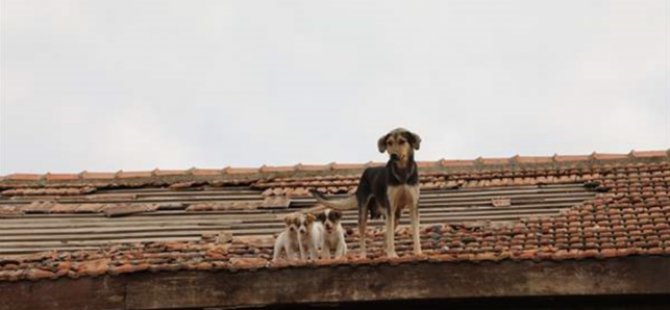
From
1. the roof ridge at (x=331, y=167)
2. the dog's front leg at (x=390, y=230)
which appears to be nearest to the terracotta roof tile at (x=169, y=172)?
the roof ridge at (x=331, y=167)

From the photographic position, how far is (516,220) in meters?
12.0

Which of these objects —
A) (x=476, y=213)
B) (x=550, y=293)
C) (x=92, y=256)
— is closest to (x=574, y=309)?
(x=550, y=293)

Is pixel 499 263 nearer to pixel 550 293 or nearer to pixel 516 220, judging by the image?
pixel 550 293

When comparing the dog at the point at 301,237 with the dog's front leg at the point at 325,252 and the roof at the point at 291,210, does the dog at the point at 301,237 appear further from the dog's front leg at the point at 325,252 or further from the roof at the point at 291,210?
the roof at the point at 291,210

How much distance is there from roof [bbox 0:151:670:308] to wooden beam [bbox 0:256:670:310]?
0.22ft

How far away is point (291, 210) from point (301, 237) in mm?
2860

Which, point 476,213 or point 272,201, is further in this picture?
point 272,201

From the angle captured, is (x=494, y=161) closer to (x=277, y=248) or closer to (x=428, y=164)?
(x=428, y=164)

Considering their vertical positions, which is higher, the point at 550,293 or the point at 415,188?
the point at 415,188

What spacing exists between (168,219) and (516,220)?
3.86m

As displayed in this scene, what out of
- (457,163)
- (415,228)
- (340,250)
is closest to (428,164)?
(457,163)

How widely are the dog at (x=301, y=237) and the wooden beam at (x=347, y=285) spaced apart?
125 centimetres

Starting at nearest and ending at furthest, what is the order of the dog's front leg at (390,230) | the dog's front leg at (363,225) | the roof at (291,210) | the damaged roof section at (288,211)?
the dog's front leg at (390,230)
the roof at (291,210)
the damaged roof section at (288,211)
the dog's front leg at (363,225)

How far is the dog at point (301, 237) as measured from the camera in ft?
34.6
